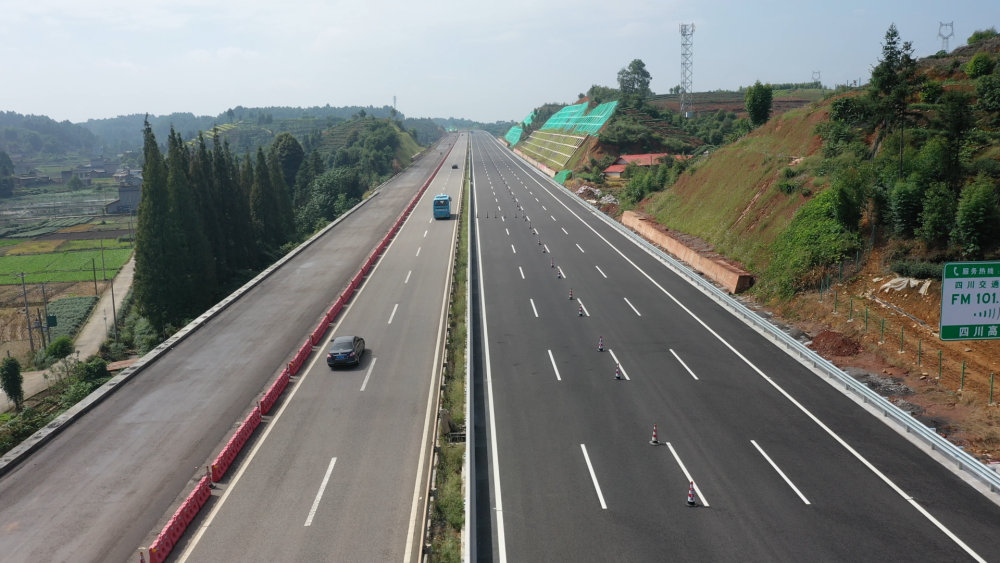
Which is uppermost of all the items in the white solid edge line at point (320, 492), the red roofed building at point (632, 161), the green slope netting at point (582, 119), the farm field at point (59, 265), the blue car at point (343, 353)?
the green slope netting at point (582, 119)

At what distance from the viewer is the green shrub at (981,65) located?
37250 millimetres

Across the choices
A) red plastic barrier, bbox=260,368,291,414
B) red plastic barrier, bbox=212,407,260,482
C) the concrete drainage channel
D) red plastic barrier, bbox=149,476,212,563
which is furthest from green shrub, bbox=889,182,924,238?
red plastic barrier, bbox=149,476,212,563

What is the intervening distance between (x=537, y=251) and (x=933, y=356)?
27.1 metres

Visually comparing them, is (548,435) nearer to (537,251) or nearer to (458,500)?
(458,500)

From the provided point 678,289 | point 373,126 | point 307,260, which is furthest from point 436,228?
point 373,126

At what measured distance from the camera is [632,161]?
304 feet

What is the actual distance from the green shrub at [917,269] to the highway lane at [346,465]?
1967 cm

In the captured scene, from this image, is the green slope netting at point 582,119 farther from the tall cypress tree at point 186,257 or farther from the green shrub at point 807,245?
the green shrub at point 807,245

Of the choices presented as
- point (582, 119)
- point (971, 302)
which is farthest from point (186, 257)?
point (582, 119)

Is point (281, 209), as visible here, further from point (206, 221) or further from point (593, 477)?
point (593, 477)

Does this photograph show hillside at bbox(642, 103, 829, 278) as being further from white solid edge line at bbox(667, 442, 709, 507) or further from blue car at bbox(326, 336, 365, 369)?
blue car at bbox(326, 336, 365, 369)

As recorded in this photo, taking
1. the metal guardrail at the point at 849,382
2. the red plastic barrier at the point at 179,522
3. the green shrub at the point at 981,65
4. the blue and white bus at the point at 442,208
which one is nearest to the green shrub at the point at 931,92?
the green shrub at the point at 981,65

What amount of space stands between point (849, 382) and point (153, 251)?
126 ft

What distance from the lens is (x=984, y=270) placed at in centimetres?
1443
